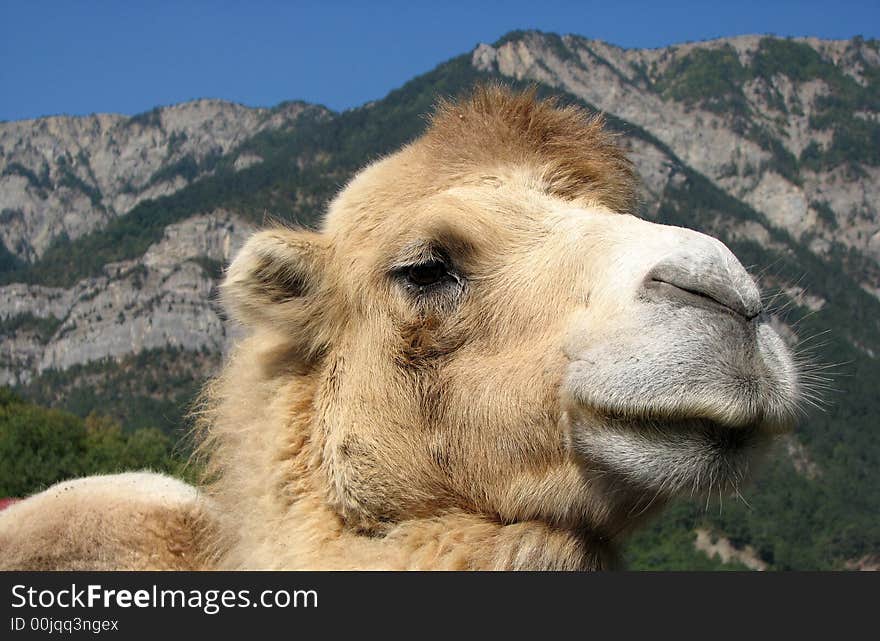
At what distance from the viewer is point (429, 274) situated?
4.22 m

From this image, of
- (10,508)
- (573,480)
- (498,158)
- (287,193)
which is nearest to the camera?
(573,480)

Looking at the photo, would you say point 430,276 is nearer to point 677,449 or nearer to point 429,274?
point 429,274

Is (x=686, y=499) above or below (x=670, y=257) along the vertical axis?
below

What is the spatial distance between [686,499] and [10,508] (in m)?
4.49

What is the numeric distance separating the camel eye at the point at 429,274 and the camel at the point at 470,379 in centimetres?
1

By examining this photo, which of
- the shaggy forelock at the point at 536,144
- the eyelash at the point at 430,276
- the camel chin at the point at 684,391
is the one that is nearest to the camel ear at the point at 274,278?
the eyelash at the point at 430,276

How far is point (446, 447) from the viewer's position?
4.07 meters

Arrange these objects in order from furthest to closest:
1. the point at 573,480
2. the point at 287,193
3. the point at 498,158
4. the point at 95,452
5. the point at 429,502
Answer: the point at 287,193, the point at 95,452, the point at 498,158, the point at 429,502, the point at 573,480

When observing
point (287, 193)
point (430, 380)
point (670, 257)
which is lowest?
point (430, 380)

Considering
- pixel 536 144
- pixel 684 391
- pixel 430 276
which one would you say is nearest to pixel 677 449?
pixel 684 391

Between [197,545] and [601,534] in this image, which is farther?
[197,545]

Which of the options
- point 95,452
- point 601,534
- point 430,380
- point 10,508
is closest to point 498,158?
point 430,380

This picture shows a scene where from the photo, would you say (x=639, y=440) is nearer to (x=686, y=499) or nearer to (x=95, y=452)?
(x=686, y=499)

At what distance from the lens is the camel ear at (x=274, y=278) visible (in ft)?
15.1
